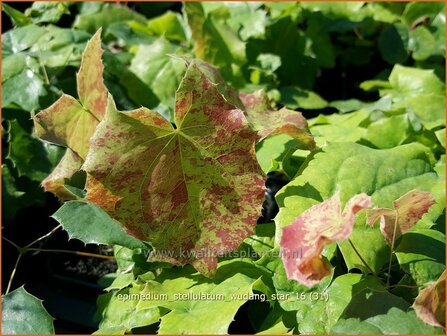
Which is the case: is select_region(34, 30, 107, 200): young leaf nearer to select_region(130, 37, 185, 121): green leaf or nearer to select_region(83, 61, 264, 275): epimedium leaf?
select_region(83, 61, 264, 275): epimedium leaf

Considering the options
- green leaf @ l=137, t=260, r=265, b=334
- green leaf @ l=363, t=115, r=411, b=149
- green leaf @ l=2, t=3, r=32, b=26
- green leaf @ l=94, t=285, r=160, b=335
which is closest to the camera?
green leaf @ l=137, t=260, r=265, b=334

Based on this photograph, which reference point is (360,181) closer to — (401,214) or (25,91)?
(401,214)

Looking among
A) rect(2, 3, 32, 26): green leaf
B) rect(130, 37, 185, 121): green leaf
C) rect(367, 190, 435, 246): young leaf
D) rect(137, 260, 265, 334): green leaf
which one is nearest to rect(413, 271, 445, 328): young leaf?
rect(367, 190, 435, 246): young leaf

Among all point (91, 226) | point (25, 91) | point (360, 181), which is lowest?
point (25, 91)

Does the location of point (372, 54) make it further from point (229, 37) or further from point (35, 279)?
point (35, 279)

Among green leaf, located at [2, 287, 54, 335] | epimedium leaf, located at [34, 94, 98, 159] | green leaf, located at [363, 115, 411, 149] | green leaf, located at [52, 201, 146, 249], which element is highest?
epimedium leaf, located at [34, 94, 98, 159]

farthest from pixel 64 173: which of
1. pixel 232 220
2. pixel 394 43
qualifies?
pixel 394 43
